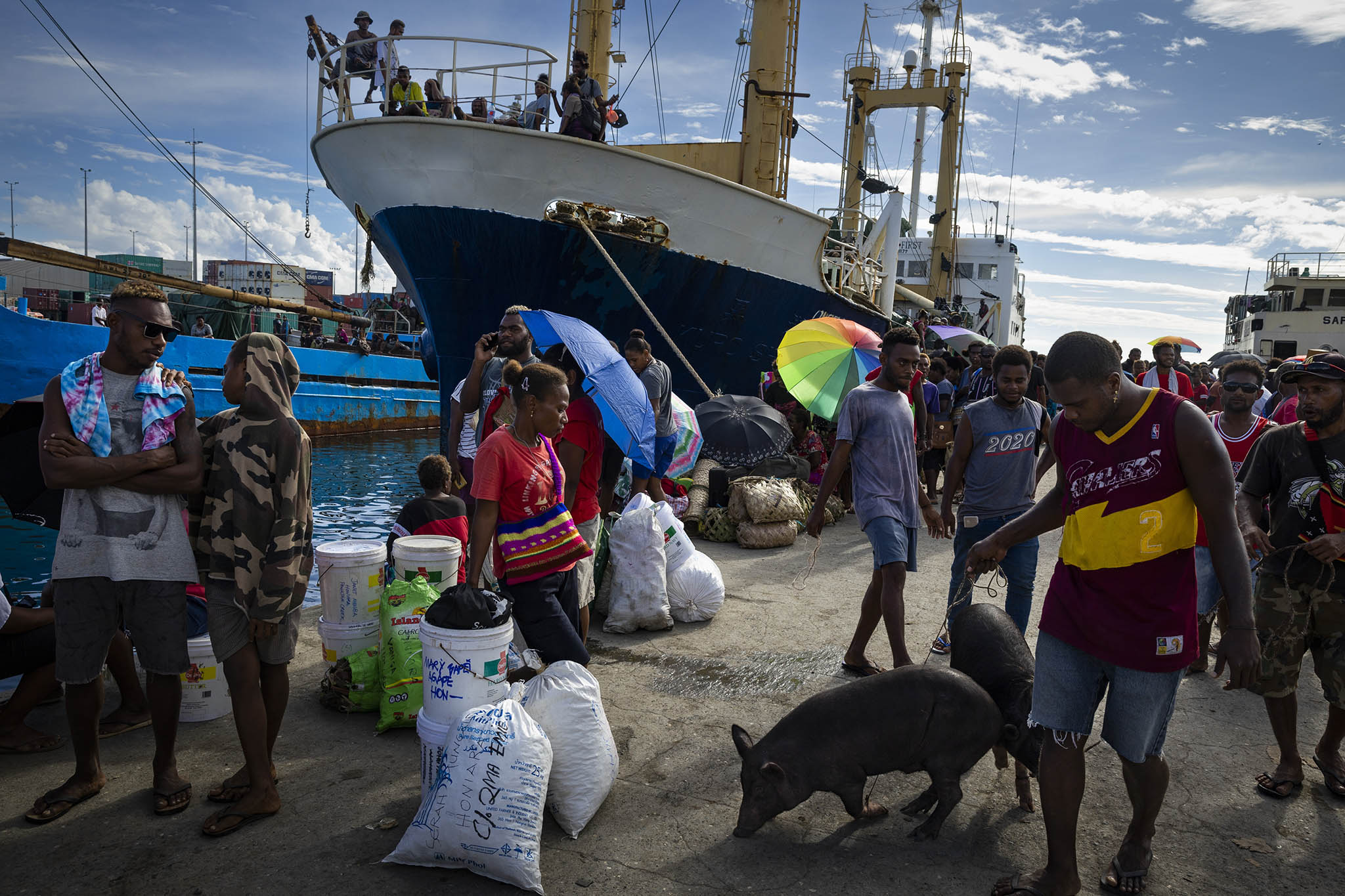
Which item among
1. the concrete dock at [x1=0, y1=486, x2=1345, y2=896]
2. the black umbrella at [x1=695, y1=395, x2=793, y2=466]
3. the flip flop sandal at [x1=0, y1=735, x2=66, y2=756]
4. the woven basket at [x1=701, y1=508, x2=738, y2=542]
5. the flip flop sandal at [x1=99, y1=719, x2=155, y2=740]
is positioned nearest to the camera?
the concrete dock at [x1=0, y1=486, x2=1345, y2=896]

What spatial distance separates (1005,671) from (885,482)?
133 centimetres

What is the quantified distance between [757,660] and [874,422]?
154 centimetres

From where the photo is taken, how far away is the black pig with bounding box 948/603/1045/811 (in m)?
3.01

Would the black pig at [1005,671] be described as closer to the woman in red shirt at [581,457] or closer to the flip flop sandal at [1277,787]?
the flip flop sandal at [1277,787]

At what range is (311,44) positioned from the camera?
39.9 feet

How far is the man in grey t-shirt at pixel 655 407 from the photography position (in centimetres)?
685

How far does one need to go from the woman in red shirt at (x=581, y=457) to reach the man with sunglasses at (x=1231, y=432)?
3228 millimetres

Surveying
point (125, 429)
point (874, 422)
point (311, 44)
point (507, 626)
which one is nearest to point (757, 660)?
point (874, 422)

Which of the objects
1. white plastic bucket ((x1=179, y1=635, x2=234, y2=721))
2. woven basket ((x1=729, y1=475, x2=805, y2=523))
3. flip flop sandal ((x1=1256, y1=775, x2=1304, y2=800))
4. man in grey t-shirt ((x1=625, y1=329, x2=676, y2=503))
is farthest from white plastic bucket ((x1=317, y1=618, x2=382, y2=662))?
woven basket ((x1=729, y1=475, x2=805, y2=523))

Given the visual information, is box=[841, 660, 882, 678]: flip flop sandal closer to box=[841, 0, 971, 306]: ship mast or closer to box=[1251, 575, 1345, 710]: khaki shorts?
box=[1251, 575, 1345, 710]: khaki shorts

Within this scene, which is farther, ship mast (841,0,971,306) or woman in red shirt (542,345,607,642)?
ship mast (841,0,971,306)

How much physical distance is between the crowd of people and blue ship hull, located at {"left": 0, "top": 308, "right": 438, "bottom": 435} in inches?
173

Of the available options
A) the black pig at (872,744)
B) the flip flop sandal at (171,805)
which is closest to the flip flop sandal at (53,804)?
the flip flop sandal at (171,805)

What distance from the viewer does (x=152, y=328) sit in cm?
294
